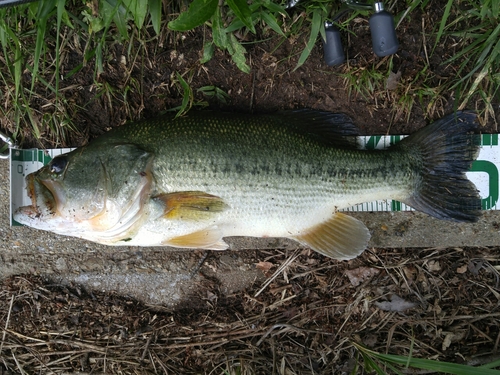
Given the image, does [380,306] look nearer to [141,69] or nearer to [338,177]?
[338,177]

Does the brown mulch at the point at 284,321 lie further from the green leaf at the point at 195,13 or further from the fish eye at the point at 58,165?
the green leaf at the point at 195,13

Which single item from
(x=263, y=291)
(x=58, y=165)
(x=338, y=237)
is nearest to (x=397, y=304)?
(x=338, y=237)

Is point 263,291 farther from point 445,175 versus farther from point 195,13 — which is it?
point 195,13

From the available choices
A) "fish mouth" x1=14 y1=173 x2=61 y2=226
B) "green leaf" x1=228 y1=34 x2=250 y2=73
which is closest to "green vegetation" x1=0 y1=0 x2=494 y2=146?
"green leaf" x1=228 y1=34 x2=250 y2=73

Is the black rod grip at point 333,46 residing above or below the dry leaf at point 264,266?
above

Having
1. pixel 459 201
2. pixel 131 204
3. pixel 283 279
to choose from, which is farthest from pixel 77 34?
pixel 459 201

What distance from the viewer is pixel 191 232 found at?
2578 millimetres

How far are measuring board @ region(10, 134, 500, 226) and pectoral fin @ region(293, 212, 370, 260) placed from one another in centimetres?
→ 29

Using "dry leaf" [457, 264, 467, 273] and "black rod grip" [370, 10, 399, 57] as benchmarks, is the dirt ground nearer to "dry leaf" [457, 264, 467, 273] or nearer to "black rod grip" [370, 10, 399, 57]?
"dry leaf" [457, 264, 467, 273]

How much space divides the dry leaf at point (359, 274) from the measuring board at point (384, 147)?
468mm

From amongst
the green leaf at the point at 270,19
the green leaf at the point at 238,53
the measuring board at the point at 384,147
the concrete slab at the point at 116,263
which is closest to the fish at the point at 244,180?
the measuring board at the point at 384,147

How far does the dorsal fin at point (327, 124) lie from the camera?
2779 mm

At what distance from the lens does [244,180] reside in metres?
2.50

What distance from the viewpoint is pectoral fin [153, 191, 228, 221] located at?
244 centimetres
